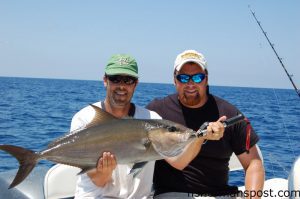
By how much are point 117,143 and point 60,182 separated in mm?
1437

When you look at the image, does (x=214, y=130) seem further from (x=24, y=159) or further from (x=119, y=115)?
(x=24, y=159)

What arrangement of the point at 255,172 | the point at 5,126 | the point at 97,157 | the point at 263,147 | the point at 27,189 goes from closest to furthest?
1. the point at 97,157
2. the point at 255,172
3. the point at 27,189
4. the point at 263,147
5. the point at 5,126

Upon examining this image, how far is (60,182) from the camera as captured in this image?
4.41 m

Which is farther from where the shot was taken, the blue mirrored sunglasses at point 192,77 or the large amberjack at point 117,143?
the blue mirrored sunglasses at point 192,77

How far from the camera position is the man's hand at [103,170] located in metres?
3.30

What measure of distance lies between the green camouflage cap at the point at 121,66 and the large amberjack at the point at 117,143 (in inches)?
22.1

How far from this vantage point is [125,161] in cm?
333

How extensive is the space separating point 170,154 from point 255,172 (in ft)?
4.24

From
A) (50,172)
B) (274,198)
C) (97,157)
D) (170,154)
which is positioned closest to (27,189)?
(50,172)

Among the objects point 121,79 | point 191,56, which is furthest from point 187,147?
point 191,56

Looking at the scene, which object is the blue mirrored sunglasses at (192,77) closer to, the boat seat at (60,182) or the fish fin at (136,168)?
the fish fin at (136,168)

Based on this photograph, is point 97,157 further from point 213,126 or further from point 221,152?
point 221,152

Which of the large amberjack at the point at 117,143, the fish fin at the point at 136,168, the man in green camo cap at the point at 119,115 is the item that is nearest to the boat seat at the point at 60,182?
the man in green camo cap at the point at 119,115

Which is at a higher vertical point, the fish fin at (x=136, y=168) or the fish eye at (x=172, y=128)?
the fish eye at (x=172, y=128)
